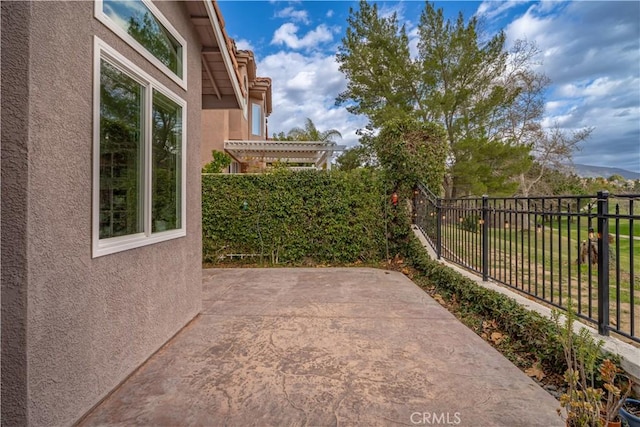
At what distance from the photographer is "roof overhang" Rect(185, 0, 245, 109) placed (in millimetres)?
3973

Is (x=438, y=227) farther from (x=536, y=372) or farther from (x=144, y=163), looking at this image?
(x=144, y=163)

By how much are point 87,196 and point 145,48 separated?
1773 mm

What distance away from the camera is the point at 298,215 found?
315 inches

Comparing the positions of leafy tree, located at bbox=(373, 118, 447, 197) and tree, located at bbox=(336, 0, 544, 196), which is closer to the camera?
leafy tree, located at bbox=(373, 118, 447, 197)

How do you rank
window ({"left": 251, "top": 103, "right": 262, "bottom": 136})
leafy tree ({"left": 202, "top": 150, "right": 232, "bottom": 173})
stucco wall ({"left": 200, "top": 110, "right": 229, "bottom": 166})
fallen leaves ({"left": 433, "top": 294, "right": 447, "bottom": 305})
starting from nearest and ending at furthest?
fallen leaves ({"left": 433, "top": 294, "right": 447, "bottom": 305}), leafy tree ({"left": 202, "top": 150, "right": 232, "bottom": 173}), stucco wall ({"left": 200, "top": 110, "right": 229, "bottom": 166}), window ({"left": 251, "top": 103, "right": 262, "bottom": 136})

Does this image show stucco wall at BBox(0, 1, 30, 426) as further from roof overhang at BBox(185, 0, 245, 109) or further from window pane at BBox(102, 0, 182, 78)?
roof overhang at BBox(185, 0, 245, 109)

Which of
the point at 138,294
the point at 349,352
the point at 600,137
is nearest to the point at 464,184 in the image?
the point at 600,137

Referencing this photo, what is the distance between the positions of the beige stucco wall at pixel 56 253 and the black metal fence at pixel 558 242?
144 inches

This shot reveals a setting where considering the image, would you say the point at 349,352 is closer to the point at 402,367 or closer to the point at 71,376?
the point at 402,367

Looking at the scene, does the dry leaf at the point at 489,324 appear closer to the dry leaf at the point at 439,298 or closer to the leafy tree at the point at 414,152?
the dry leaf at the point at 439,298

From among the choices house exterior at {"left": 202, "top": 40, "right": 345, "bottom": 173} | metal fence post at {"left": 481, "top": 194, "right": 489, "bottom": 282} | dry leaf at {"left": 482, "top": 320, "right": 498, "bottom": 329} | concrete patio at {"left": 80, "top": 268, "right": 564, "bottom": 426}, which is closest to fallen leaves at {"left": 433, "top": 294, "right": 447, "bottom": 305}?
concrete patio at {"left": 80, "top": 268, "right": 564, "bottom": 426}

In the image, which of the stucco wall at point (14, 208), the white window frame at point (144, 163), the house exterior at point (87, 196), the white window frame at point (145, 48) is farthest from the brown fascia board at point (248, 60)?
the stucco wall at point (14, 208)

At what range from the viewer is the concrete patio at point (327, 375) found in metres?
2.28

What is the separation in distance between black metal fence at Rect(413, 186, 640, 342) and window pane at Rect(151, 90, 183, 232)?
3.96 metres
